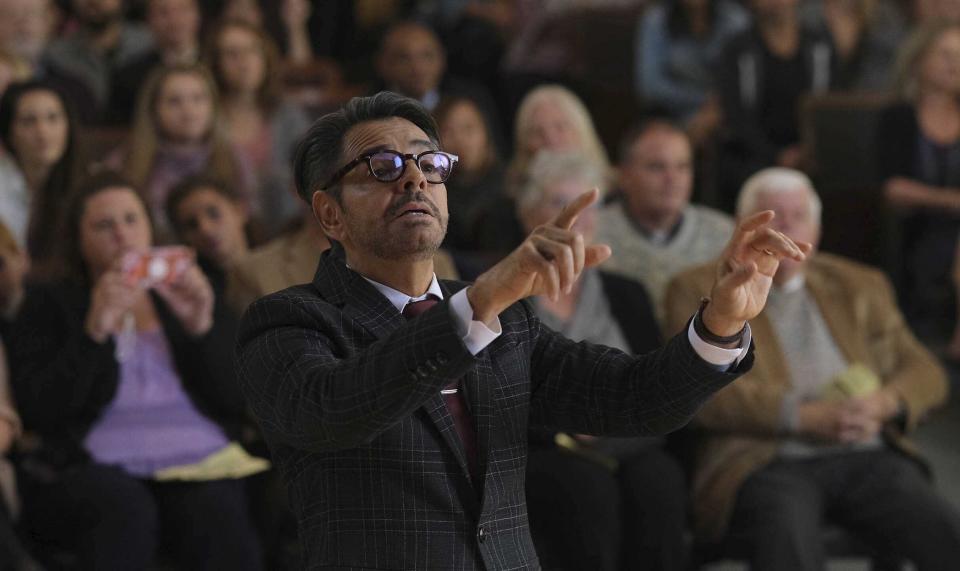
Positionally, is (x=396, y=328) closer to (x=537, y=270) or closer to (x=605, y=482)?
(x=537, y=270)

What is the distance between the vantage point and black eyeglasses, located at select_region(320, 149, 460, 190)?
1985 mm

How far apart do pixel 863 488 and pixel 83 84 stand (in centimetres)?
344

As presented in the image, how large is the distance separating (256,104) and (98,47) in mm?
997

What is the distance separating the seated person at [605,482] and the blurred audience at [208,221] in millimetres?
961

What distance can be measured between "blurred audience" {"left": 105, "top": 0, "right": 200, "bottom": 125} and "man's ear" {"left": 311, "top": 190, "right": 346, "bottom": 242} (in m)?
3.91

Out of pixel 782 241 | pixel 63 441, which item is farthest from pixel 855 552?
pixel 782 241

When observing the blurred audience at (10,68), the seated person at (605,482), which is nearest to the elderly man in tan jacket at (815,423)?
the seated person at (605,482)

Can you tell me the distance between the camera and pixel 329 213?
2100 mm

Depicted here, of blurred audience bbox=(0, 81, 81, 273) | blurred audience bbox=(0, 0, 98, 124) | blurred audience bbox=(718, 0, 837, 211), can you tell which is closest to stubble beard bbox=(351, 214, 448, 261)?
blurred audience bbox=(0, 81, 81, 273)

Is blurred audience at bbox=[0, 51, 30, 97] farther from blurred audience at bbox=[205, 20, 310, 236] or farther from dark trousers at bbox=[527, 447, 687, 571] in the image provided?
dark trousers at bbox=[527, 447, 687, 571]

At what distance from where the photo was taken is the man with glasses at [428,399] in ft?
6.36

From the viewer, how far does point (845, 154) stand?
5.84 meters

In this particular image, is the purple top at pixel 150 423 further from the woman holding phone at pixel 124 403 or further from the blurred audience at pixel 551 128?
the blurred audience at pixel 551 128

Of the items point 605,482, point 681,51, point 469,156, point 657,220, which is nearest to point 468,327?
point 605,482
